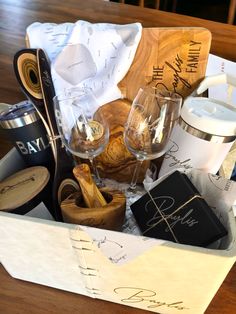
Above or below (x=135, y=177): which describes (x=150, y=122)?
above

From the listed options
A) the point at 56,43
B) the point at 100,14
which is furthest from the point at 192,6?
the point at 56,43

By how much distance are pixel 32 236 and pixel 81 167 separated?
11 centimetres

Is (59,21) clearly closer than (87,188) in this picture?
No

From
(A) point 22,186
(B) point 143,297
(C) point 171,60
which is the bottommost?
(B) point 143,297

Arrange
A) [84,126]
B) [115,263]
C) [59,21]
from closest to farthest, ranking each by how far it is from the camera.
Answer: [115,263] → [84,126] → [59,21]

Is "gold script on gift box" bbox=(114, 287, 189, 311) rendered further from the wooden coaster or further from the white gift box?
the wooden coaster

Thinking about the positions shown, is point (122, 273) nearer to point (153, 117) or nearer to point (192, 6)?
point (153, 117)

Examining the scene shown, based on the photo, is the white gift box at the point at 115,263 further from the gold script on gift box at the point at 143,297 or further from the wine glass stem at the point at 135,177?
the wine glass stem at the point at 135,177

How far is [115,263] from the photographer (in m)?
0.41

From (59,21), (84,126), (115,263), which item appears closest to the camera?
(115,263)

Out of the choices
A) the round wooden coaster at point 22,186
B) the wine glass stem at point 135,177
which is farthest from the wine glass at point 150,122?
the round wooden coaster at point 22,186

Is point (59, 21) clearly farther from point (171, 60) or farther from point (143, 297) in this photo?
point (143, 297)

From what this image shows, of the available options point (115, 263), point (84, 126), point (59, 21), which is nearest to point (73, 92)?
point (84, 126)

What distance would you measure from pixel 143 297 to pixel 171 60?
1.18ft
